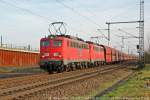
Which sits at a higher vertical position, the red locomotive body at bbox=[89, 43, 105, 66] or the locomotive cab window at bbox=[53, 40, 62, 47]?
the locomotive cab window at bbox=[53, 40, 62, 47]

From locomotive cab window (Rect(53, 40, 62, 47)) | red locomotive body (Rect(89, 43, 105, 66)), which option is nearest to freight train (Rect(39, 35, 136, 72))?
locomotive cab window (Rect(53, 40, 62, 47))

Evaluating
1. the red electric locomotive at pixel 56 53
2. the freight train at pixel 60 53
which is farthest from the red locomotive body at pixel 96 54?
the red electric locomotive at pixel 56 53

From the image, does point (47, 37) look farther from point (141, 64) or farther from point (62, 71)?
point (141, 64)

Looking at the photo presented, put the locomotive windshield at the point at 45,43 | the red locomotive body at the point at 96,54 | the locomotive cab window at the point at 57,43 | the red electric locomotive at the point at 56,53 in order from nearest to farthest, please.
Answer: the red electric locomotive at the point at 56,53 < the locomotive cab window at the point at 57,43 < the locomotive windshield at the point at 45,43 < the red locomotive body at the point at 96,54

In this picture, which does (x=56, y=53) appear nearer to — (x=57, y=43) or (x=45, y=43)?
(x=57, y=43)

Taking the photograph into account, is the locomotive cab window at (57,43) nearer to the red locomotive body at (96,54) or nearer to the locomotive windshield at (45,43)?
the locomotive windshield at (45,43)

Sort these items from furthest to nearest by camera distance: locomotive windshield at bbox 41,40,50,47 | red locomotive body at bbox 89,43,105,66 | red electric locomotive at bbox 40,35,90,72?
red locomotive body at bbox 89,43,105,66
locomotive windshield at bbox 41,40,50,47
red electric locomotive at bbox 40,35,90,72

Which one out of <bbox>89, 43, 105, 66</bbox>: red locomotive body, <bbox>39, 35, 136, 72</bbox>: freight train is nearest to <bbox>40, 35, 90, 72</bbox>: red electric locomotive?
<bbox>39, 35, 136, 72</bbox>: freight train

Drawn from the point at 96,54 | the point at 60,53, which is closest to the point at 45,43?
the point at 60,53

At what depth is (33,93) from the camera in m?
14.7

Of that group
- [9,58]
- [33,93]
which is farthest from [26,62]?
[33,93]

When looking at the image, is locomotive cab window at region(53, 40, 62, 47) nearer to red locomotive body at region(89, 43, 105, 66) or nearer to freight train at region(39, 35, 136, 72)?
freight train at region(39, 35, 136, 72)

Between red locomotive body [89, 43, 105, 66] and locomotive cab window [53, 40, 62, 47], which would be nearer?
locomotive cab window [53, 40, 62, 47]

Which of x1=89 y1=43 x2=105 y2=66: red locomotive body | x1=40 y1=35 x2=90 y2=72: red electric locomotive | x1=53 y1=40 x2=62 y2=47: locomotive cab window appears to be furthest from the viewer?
x1=89 y1=43 x2=105 y2=66: red locomotive body
